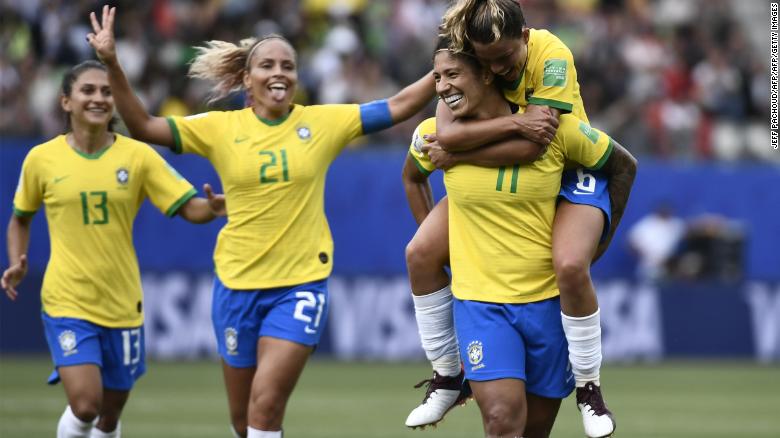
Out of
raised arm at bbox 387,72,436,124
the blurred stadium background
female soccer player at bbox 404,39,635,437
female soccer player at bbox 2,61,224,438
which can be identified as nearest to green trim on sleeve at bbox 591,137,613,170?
female soccer player at bbox 404,39,635,437

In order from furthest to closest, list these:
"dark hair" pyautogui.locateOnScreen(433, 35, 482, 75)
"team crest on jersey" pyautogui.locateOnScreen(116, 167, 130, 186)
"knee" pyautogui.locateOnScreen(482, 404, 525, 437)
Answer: "team crest on jersey" pyautogui.locateOnScreen(116, 167, 130, 186), "dark hair" pyautogui.locateOnScreen(433, 35, 482, 75), "knee" pyautogui.locateOnScreen(482, 404, 525, 437)

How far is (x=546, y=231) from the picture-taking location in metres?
6.94

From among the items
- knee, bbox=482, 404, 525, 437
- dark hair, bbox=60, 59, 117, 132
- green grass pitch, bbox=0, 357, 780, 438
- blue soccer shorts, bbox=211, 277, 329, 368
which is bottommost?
green grass pitch, bbox=0, 357, 780, 438

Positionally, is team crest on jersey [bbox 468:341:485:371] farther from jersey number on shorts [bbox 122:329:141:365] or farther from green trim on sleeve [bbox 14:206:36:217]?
green trim on sleeve [bbox 14:206:36:217]

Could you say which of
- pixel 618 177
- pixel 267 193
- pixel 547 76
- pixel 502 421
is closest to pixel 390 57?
pixel 267 193

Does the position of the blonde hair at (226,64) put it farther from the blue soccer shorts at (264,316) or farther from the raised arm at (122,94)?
the blue soccer shorts at (264,316)

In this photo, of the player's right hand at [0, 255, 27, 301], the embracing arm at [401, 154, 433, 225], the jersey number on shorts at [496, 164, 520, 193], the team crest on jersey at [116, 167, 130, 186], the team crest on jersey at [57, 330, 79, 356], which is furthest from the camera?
the team crest on jersey at [116, 167, 130, 186]

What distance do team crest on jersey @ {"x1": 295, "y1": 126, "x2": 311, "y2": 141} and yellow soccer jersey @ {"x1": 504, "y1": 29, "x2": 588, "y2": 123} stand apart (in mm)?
1961

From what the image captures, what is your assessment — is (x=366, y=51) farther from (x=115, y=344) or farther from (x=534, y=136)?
(x=534, y=136)

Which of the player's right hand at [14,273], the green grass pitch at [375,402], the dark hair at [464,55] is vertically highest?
the dark hair at [464,55]

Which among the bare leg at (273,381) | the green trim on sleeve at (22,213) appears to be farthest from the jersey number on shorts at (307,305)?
the green trim on sleeve at (22,213)

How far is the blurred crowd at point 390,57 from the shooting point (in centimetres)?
1880

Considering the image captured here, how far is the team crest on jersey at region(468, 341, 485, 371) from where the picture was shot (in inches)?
267

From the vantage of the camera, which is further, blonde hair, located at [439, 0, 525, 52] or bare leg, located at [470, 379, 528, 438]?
bare leg, located at [470, 379, 528, 438]
